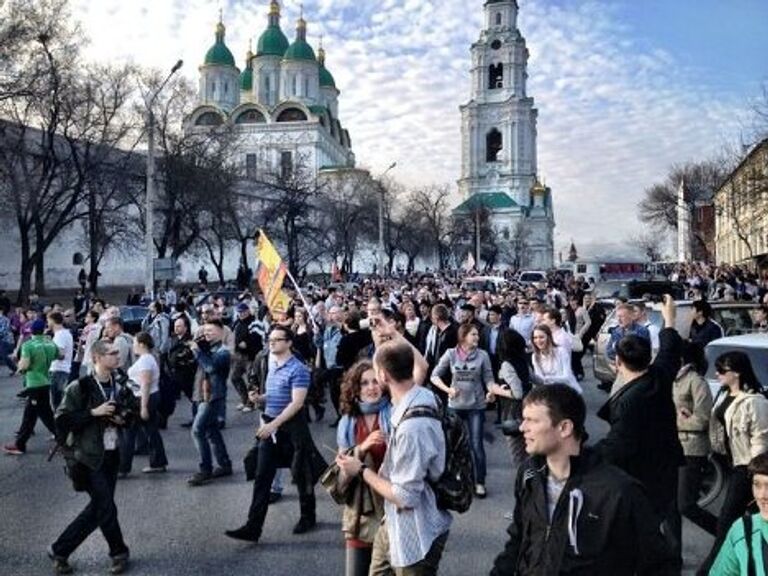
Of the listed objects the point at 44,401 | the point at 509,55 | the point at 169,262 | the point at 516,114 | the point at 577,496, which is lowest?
the point at 44,401

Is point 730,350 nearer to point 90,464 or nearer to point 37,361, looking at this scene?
point 90,464

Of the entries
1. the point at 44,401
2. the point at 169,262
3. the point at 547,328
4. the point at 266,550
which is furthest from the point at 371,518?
the point at 169,262

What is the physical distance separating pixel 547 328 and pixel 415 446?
413 cm

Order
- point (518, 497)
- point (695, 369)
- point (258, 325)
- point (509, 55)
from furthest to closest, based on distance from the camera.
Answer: point (509, 55) < point (258, 325) < point (695, 369) < point (518, 497)

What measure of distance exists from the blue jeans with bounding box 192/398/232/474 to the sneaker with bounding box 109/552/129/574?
7.49 ft

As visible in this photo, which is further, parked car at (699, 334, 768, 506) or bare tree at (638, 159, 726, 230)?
bare tree at (638, 159, 726, 230)

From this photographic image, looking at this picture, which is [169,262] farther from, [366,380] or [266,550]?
[366,380]

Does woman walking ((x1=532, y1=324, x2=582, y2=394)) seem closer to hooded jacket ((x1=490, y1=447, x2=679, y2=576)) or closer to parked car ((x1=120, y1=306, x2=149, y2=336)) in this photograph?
hooded jacket ((x1=490, y1=447, x2=679, y2=576))

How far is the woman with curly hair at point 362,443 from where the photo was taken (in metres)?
3.86

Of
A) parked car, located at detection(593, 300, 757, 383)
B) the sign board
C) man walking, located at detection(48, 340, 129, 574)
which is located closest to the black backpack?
man walking, located at detection(48, 340, 129, 574)

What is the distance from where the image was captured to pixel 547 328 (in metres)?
7.36

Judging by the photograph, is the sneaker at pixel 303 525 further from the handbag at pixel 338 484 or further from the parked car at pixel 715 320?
the parked car at pixel 715 320

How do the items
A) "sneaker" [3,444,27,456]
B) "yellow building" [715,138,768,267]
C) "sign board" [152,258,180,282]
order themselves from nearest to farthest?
"sneaker" [3,444,27,456] < "sign board" [152,258,180,282] < "yellow building" [715,138,768,267]

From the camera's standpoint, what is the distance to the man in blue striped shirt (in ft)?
20.2
